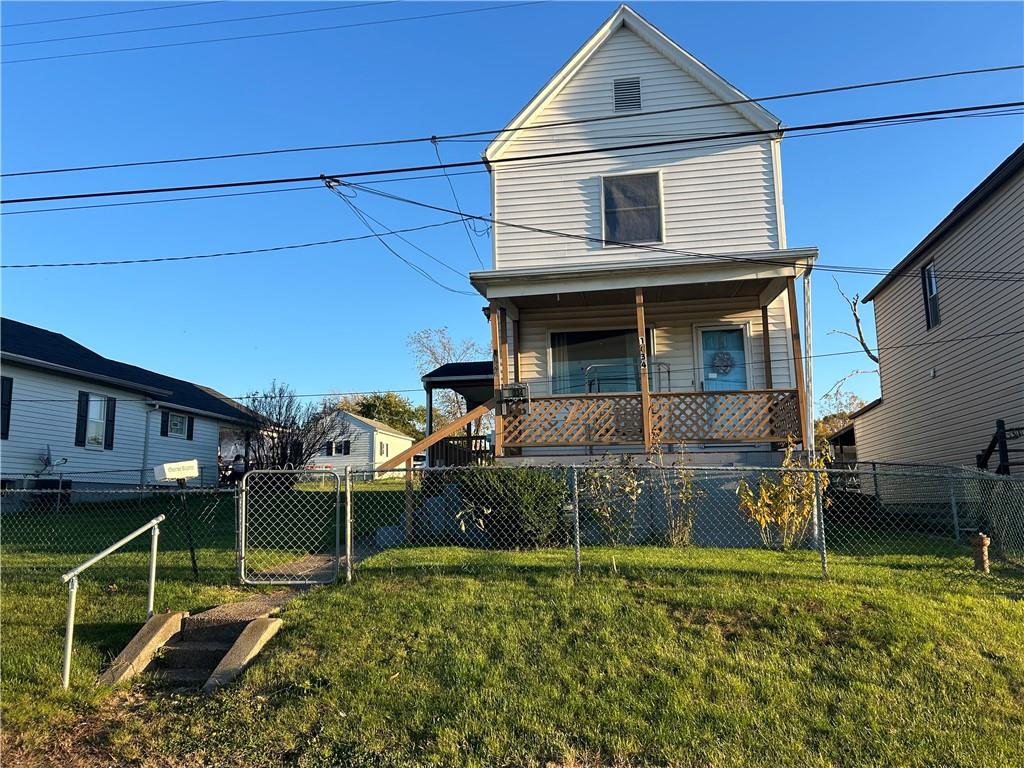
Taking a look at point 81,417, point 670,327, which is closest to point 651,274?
point 670,327

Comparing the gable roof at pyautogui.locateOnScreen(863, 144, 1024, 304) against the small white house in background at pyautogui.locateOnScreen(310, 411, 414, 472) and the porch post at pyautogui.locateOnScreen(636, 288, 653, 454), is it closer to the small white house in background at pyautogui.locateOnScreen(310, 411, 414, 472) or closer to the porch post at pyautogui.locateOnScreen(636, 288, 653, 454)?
the porch post at pyautogui.locateOnScreen(636, 288, 653, 454)

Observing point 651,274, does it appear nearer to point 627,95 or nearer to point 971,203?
point 627,95

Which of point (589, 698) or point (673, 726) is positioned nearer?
point (673, 726)

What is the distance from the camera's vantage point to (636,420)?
11.8m

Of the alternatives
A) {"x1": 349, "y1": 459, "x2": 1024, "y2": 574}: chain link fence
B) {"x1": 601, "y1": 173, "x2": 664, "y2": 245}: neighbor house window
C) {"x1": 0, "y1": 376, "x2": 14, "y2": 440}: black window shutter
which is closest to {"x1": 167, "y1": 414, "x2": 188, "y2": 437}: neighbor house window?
{"x1": 0, "y1": 376, "x2": 14, "y2": 440}: black window shutter

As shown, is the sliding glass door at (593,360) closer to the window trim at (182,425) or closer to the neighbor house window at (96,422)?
the neighbor house window at (96,422)

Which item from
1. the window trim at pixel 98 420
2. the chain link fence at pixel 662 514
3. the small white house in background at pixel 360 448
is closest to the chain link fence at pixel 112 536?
the window trim at pixel 98 420

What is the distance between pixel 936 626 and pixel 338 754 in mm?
4689

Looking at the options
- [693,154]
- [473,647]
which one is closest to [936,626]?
[473,647]

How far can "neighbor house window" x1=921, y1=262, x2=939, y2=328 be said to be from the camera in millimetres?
15212

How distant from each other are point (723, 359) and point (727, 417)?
6.62ft

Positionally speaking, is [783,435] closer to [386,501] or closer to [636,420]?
[636,420]

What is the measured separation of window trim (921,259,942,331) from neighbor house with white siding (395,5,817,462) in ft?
14.7

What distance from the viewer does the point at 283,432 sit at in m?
20.0
